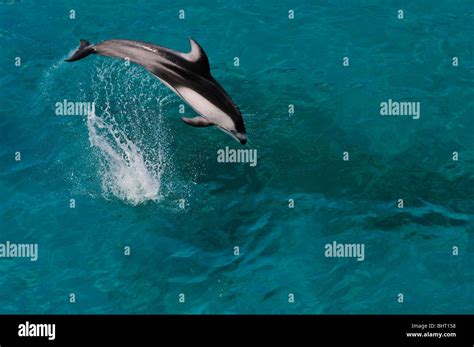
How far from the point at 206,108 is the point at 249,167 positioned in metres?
3.33

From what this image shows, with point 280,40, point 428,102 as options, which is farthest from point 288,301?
point 280,40

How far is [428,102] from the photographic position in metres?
24.1

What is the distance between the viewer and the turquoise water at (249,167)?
20.3 meters

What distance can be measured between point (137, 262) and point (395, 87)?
27.8ft

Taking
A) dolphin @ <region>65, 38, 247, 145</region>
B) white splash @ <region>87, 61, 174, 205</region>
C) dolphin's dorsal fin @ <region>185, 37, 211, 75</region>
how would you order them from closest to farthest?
dolphin's dorsal fin @ <region>185, 37, 211, 75</region>
dolphin @ <region>65, 38, 247, 145</region>
white splash @ <region>87, 61, 174, 205</region>
